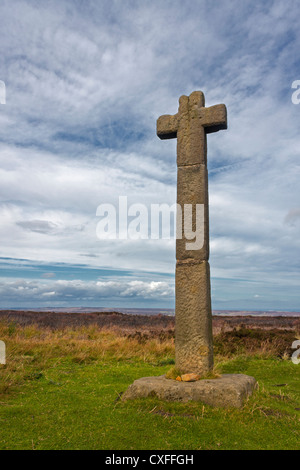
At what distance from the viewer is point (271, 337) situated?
14312mm

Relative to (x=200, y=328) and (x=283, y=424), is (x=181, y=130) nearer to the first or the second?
(x=200, y=328)

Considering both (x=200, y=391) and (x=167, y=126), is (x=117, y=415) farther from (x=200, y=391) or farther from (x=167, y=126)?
(x=167, y=126)

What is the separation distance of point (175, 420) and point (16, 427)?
2.12 metres

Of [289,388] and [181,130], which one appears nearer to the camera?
[181,130]

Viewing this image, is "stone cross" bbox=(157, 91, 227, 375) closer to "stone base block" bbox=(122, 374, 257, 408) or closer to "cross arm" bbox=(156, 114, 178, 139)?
"cross arm" bbox=(156, 114, 178, 139)

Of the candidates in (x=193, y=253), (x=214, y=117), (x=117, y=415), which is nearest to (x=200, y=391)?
(x=117, y=415)

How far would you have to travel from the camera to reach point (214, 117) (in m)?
6.93

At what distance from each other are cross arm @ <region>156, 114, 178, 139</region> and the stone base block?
4.73m

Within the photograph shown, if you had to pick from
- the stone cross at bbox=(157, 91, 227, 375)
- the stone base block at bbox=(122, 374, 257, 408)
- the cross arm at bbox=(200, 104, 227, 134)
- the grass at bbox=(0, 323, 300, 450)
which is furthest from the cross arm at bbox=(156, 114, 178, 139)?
the grass at bbox=(0, 323, 300, 450)

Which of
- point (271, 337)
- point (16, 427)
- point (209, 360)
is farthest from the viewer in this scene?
point (271, 337)

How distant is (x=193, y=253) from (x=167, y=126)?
2.71 metres

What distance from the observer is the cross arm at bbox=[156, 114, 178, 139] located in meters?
7.39

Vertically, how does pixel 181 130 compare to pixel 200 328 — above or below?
above
